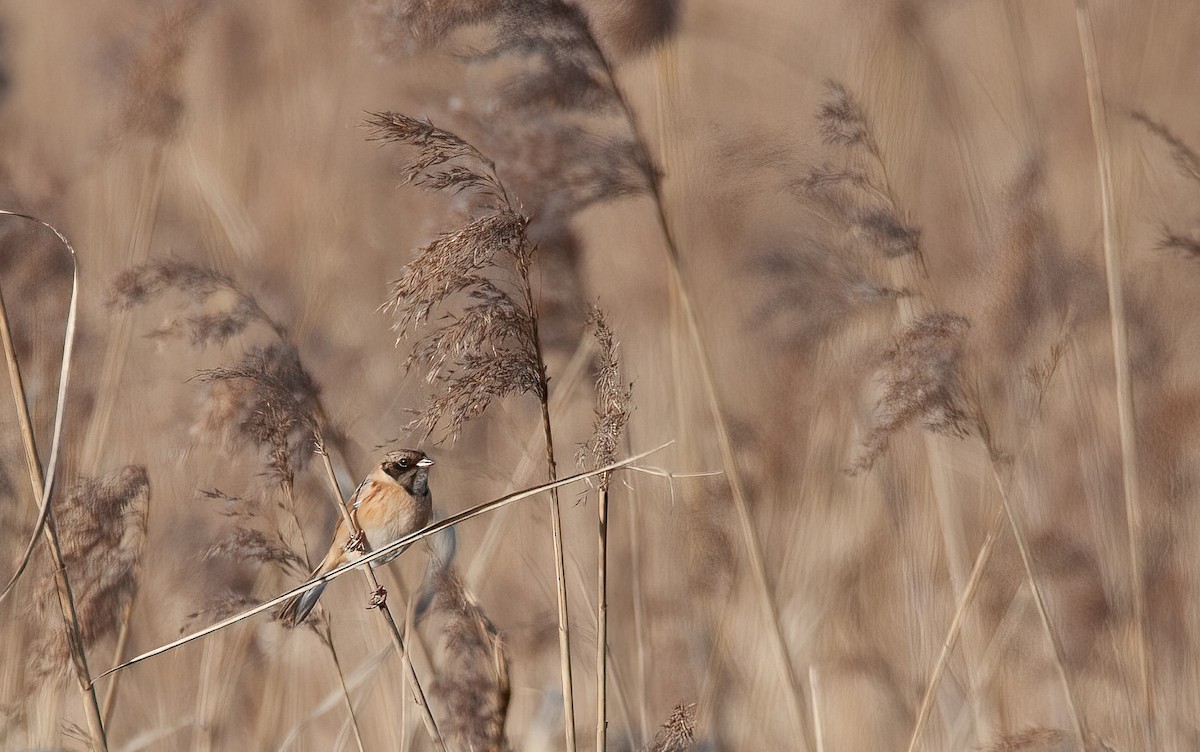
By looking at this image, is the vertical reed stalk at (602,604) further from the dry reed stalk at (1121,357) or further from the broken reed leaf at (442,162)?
the dry reed stalk at (1121,357)

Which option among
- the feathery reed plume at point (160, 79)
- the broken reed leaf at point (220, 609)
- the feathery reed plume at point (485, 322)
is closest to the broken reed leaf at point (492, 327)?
the feathery reed plume at point (485, 322)

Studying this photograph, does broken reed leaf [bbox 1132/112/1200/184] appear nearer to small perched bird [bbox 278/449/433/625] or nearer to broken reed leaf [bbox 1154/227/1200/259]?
broken reed leaf [bbox 1154/227/1200/259]

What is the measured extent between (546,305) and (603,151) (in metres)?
0.26

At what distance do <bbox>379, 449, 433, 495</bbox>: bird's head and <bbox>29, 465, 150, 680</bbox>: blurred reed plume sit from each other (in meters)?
0.41

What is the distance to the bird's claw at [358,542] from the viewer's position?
3.98ft

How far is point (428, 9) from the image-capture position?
140cm

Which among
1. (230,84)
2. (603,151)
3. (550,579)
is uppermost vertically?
(230,84)

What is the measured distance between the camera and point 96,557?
1.32 m

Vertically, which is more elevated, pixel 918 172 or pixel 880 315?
pixel 918 172

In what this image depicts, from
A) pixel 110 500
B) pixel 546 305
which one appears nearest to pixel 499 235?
pixel 546 305

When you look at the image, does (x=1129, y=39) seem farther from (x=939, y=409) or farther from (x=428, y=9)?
(x=428, y=9)

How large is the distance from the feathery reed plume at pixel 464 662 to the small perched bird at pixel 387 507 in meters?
0.16

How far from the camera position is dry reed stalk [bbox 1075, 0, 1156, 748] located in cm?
134

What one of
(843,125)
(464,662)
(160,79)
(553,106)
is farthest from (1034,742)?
(160,79)
